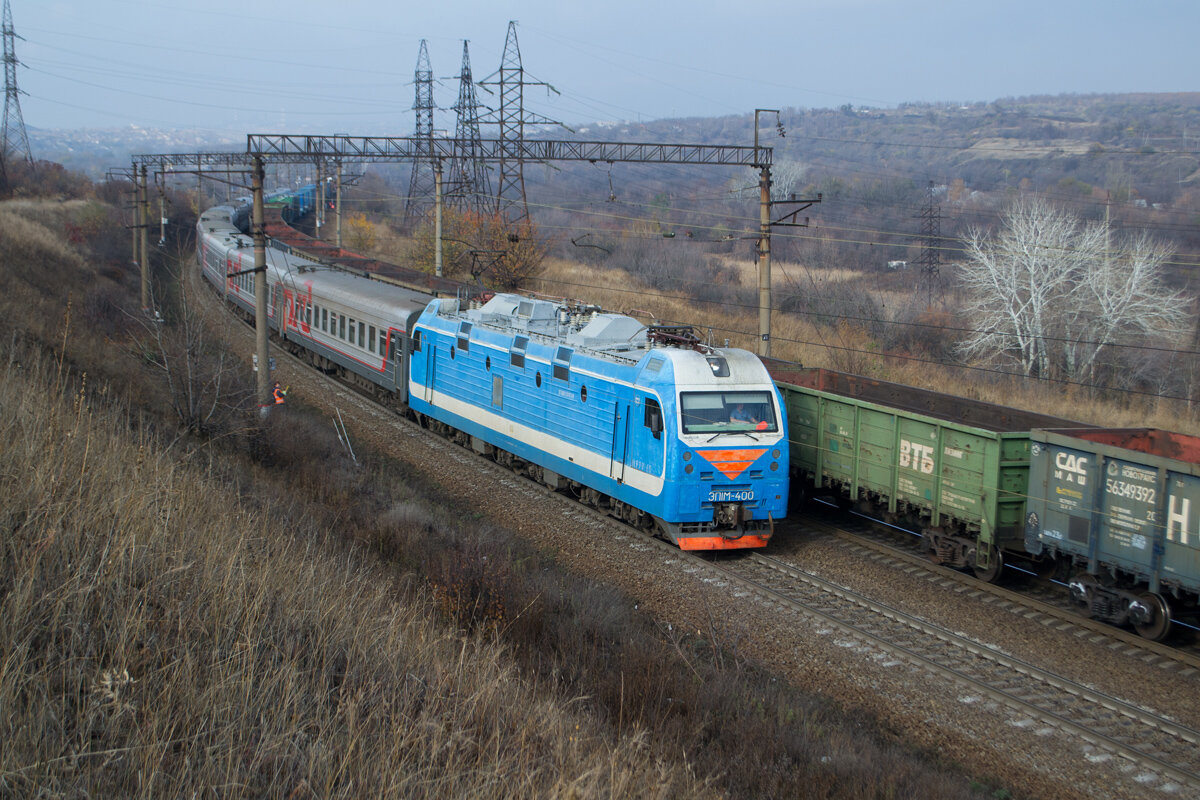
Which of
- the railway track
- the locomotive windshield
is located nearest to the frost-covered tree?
the locomotive windshield

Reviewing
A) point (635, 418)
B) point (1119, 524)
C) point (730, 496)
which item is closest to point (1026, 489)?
point (1119, 524)

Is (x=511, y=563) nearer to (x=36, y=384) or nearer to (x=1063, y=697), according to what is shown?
(x=36, y=384)

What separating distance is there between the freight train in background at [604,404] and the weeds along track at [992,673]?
1.23 meters

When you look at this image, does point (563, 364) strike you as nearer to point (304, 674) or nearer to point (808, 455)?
point (808, 455)

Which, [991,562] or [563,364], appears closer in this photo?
[991,562]

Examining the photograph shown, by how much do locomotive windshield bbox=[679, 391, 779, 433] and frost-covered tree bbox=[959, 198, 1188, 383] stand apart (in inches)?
783

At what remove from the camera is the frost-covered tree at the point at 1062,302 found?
30.4m

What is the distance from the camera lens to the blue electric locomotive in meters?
12.8

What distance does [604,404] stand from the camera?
14.1 metres

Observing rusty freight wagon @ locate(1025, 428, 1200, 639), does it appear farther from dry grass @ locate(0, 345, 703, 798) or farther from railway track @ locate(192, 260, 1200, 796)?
dry grass @ locate(0, 345, 703, 798)

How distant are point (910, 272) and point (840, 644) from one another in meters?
46.1

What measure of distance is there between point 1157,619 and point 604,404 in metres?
7.75

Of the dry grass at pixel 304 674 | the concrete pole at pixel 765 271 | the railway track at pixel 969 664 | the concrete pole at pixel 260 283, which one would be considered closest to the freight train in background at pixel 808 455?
the railway track at pixel 969 664

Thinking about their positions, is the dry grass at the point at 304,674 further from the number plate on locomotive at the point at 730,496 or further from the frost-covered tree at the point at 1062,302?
the frost-covered tree at the point at 1062,302
